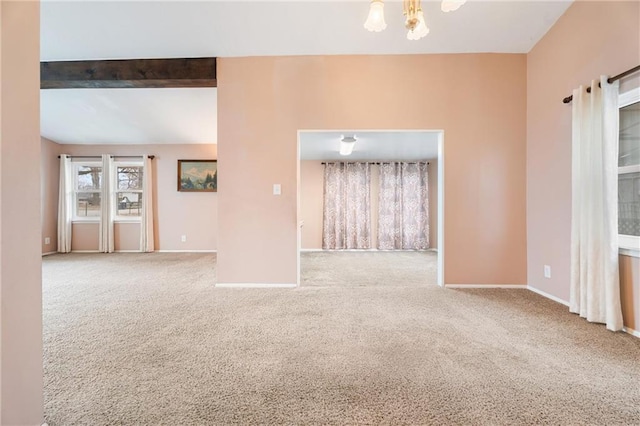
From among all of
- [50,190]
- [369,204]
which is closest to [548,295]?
[369,204]

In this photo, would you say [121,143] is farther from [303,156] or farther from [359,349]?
[359,349]

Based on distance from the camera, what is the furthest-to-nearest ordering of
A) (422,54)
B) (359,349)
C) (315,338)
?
(422,54), (315,338), (359,349)

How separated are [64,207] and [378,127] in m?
6.70

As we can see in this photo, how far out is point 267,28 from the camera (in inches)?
115

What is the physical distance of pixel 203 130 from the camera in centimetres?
548

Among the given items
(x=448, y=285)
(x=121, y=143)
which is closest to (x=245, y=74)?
(x=448, y=285)

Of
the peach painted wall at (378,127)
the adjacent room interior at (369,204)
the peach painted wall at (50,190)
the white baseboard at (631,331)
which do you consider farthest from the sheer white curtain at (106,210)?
the white baseboard at (631,331)

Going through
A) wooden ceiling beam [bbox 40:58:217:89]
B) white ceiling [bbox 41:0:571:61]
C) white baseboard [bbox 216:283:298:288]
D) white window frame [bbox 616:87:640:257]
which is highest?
white ceiling [bbox 41:0:571:61]

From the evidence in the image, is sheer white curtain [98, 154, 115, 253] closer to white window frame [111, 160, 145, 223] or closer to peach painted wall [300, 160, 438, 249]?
white window frame [111, 160, 145, 223]

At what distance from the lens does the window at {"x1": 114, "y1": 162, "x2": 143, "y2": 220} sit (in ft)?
20.2

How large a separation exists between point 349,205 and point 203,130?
3.47 metres

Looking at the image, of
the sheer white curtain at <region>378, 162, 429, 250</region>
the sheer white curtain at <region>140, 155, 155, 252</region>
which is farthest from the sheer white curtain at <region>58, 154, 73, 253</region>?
the sheer white curtain at <region>378, 162, 429, 250</region>

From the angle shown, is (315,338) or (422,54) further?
(422,54)

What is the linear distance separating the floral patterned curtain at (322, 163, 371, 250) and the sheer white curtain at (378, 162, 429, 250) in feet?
1.15
